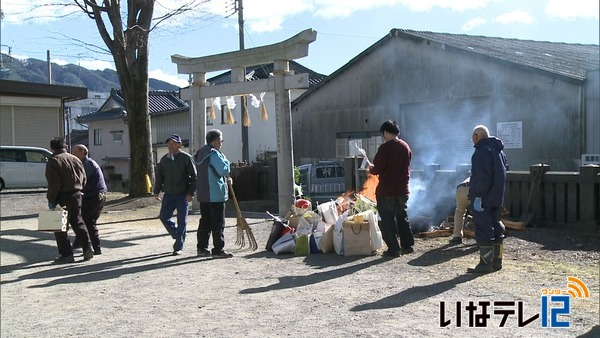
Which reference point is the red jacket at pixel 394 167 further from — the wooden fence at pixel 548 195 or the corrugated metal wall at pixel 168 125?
the corrugated metal wall at pixel 168 125

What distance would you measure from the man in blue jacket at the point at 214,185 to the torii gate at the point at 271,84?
14.4 ft

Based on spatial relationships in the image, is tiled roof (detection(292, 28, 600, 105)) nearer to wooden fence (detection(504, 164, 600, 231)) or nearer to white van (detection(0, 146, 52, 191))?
wooden fence (detection(504, 164, 600, 231))

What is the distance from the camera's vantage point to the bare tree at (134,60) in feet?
59.8

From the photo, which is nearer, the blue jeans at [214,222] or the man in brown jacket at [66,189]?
the man in brown jacket at [66,189]

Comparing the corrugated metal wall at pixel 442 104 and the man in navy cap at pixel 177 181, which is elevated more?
the corrugated metal wall at pixel 442 104

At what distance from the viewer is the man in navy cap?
9297mm

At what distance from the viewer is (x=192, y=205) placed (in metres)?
16.6

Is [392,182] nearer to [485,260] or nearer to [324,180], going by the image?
[485,260]

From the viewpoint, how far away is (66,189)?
888 centimetres

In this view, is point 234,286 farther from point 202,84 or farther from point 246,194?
point 246,194

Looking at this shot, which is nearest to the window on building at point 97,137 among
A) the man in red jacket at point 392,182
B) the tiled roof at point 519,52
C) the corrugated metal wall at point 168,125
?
the corrugated metal wall at point 168,125

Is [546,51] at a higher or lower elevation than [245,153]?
higher

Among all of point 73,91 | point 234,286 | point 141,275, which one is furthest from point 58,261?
point 73,91

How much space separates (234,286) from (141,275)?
1.53m
